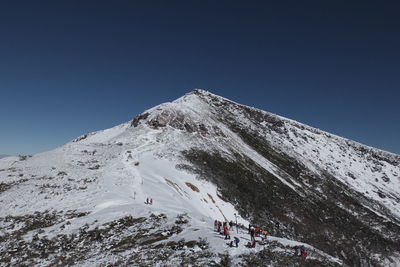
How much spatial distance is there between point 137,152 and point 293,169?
3831 centimetres

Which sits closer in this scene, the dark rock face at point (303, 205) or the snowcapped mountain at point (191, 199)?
the snowcapped mountain at point (191, 199)

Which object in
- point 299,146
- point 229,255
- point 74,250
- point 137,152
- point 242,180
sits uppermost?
point 299,146

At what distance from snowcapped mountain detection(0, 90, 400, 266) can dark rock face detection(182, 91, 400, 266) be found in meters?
0.23

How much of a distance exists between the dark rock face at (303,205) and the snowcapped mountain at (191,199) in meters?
0.23

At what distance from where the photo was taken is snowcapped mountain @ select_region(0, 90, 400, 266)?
16.5m

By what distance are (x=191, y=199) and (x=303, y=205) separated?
76.4 feet

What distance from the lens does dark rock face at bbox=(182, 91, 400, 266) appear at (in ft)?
125

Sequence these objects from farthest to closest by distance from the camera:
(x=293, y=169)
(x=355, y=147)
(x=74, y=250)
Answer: (x=355, y=147) → (x=293, y=169) → (x=74, y=250)

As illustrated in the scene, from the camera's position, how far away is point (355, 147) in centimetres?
10806

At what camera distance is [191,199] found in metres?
31.6

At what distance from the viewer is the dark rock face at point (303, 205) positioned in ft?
125

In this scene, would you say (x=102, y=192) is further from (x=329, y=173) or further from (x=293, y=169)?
(x=329, y=173)

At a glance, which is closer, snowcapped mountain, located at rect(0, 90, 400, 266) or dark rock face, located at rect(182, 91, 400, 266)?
A: snowcapped mountain, located at rect(0, 90, 400, 266)

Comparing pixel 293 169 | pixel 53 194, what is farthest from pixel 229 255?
pixel 293 169
